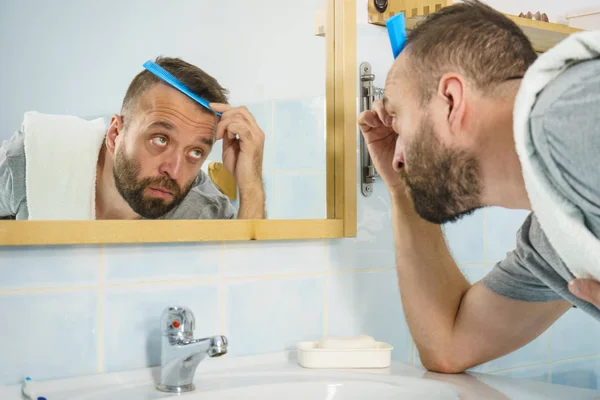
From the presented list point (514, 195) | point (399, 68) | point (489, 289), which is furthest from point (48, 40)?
point (489, 289)

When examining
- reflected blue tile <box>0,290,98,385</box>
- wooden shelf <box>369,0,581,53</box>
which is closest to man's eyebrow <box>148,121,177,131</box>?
reflected blue tile <box>0,290,98,385</box>

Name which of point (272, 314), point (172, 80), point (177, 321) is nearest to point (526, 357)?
point (272, 314)

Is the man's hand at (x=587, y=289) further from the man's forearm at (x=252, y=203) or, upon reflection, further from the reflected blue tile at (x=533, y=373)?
the reflected blue tile at (x=533, y=373)

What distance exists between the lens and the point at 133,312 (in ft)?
3.69

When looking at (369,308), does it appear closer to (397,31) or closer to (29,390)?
(397,31)

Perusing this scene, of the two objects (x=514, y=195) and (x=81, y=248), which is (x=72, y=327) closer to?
(x=81, y=248)

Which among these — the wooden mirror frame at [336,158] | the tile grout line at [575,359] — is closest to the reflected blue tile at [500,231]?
the tile grout line at [575,359]

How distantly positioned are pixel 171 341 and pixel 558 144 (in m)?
0.62

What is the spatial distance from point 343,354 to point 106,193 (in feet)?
1.58

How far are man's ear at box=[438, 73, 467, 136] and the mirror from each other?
0.36 meters

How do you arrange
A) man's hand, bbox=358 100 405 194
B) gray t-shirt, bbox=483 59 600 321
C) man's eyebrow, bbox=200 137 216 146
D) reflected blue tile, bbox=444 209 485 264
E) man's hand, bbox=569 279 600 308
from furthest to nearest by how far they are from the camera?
reflected blue tile, bbox=444 209 485 264 < man's hand, bbox=358 100 405 194 < man's eyebrow, bbox=200 137 216 146 < man's hand, bbox=569 279 600 308 < gray t-shirt, bbox=483 59 600 321

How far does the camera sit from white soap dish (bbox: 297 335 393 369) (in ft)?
3.94

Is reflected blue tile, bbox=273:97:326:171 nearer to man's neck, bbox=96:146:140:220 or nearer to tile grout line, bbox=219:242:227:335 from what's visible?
tile grout line, bbox=219:242:227:335

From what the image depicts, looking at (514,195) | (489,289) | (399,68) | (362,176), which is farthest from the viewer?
(362,176)
